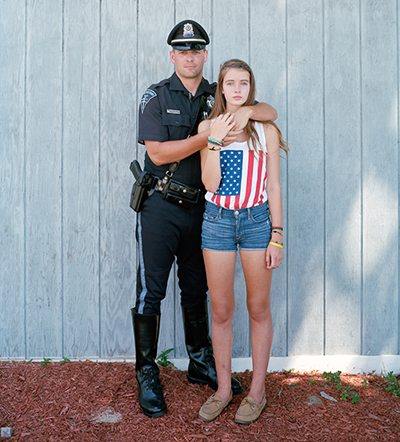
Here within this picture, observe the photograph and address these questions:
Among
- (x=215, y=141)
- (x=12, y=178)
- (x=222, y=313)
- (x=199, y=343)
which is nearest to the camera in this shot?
(x=215, y=141)

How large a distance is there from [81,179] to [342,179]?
1.74m

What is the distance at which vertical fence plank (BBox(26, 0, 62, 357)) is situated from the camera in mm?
2551

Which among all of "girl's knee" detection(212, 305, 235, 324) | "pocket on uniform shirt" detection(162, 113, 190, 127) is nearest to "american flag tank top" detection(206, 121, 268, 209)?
"pocket on uniform shirt" detection(162, 113, 190, 127)

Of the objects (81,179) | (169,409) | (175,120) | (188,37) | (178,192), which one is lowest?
(169,409)

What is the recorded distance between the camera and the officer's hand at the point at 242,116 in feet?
5.92

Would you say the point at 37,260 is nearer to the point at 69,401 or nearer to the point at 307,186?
the point at 69,401

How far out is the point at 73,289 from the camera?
2.63 meters

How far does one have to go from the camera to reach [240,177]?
1.88m

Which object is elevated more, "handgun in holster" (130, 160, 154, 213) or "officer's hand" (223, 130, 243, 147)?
"officer's hand" (223, 130, 243, 147)

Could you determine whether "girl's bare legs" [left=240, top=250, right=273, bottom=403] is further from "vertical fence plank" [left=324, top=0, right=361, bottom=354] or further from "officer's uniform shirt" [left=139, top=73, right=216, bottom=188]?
"vertical fence plank" [left=324, top=0, right=361, bottom=354]

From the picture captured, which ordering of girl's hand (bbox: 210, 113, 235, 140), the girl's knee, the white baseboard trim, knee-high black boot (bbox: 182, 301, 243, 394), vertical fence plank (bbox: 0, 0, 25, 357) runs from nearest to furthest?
girl's hand (bbox: 210, 113, 235, 140), the girl's knee, knee-high black boot (bbox: 182, 301, 243, 394), vertical fence plank (bbox: 0, 0, 25, 357), the white baseboard trim

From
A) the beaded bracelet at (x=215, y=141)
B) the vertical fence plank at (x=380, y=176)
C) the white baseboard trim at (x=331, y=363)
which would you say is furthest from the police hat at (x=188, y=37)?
the white baseboard trim at (x=331, y=363)

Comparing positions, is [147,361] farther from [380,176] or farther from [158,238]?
[380,176]

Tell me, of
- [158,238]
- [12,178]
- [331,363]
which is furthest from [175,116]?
[331,363]
